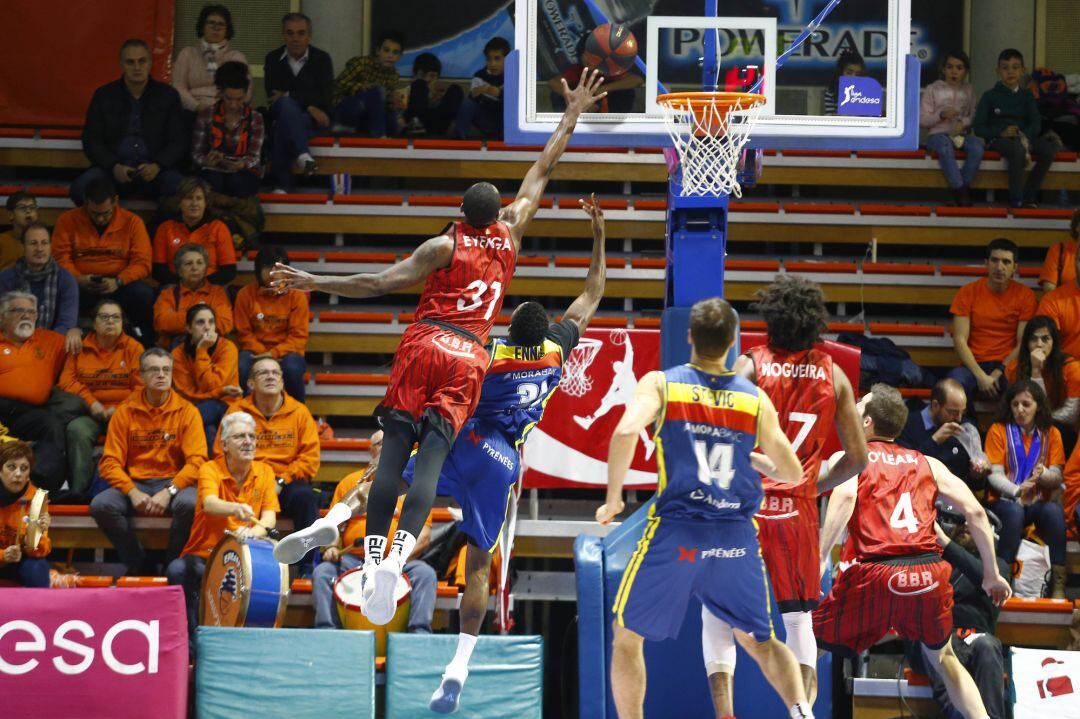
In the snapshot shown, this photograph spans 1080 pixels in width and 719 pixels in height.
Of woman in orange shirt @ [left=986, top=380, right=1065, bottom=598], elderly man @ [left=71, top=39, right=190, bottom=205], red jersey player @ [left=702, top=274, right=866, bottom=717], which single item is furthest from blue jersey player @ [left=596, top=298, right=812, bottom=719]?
elderly man @ [left=71, top=39, right=190, bottom=205]

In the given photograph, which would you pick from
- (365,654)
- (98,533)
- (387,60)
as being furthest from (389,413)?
(387,60)

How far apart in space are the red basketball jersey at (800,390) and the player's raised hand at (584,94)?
1831 mm

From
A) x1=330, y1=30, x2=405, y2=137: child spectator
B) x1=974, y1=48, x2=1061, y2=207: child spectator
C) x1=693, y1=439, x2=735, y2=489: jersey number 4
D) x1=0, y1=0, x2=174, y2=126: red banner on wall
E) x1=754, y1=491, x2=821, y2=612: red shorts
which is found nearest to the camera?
x1=693, y1=439, x2=735, y2=489: jersey number 4

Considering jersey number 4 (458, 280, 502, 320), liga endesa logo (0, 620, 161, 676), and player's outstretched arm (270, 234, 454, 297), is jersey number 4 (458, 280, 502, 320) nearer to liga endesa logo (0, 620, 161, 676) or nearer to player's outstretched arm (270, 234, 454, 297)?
player's outstretched arm (270, 234, 454, 297)

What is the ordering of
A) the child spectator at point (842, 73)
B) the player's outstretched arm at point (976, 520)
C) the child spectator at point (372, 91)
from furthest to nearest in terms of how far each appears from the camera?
the child spectator at point (372, 91)
the child spectator at point (842, 73)
the player's outstretched arm at point (976, 520)

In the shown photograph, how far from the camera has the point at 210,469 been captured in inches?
386

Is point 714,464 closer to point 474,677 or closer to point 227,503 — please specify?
point 474,677

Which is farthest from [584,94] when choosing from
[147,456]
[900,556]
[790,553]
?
[147,456]

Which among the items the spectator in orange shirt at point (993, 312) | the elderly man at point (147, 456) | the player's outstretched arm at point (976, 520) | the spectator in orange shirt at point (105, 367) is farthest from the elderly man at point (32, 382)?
the spectator in orange shirt at point (993, 312)

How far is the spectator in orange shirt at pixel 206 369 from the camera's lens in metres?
10.9

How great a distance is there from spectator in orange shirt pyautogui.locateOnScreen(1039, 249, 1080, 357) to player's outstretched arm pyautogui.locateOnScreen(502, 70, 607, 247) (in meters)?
5.31

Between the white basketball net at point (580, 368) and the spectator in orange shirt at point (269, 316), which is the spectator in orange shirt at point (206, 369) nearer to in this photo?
the spectator in orange shirt at point (269, 316)

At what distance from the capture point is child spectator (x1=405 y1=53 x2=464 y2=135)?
46.5 ft

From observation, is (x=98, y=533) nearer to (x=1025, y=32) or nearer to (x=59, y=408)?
(x=59, y=408)
